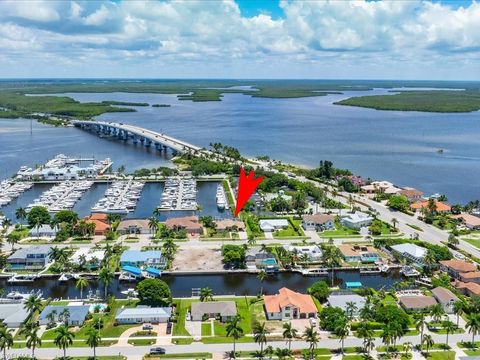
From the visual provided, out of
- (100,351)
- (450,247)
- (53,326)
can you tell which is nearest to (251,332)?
(100,351)

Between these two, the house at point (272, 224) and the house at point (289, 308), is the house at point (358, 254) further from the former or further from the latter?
the house at point (289, 308)

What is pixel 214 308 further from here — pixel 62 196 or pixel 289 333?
pixel 62 196

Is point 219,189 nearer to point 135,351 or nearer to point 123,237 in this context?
point 123,237

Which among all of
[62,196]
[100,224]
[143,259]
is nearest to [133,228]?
[100,224]

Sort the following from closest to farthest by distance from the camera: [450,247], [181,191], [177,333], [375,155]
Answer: [177,333], [450,247], [181,191], [375,155]

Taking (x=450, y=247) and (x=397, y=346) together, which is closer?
(x=397, y=346)

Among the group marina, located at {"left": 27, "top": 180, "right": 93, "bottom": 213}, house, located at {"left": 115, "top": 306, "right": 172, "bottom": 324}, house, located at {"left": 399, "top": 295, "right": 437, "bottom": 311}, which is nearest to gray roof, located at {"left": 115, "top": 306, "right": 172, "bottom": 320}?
house, located at {"left": 115, "top": 306, "right": 172, "bottom": 324}
